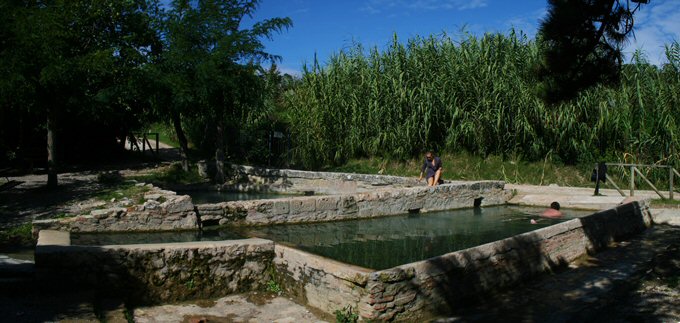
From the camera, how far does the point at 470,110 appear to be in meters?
16.2

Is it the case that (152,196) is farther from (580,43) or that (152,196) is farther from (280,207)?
(580,43)

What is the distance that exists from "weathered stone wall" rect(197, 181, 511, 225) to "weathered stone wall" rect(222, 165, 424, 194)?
1493mm

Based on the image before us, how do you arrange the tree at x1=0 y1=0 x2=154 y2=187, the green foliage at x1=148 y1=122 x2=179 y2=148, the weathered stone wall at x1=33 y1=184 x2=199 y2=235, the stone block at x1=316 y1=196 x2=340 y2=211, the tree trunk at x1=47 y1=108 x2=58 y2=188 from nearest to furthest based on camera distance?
the weathered stone wall at x1=33 y1=184 x2=199 y2=235 → the tree at x1=0 y1=0 x2=154 y2=187 → the stone block at x1=316 y1=196 x2=340 y2=211 → the tree trunk at x1=47 y1=108 x2=58 y2=188 → the green foliage at x1=148 y1=122 x2=179 y2=148

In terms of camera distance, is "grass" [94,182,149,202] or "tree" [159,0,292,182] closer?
"grass" [94,182,149,202]

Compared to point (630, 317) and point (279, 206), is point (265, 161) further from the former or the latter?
point (630, 317)

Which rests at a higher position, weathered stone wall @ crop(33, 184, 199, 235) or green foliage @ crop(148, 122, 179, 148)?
green foliage @ crop(148, 122, 179, 148)

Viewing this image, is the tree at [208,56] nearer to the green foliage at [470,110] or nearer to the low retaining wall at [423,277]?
the green foliage at [470,110]

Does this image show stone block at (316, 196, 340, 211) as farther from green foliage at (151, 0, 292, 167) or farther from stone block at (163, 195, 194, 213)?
green foliage at (151, 0, 292, 167)

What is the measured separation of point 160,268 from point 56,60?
5674 millimetres

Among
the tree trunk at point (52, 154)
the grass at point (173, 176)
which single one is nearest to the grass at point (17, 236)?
the tree trunk at point (52, 154)

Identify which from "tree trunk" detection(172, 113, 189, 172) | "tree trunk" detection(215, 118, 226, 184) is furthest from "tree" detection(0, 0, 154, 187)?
"tree trunk" detection(215, 118, 226, 184)

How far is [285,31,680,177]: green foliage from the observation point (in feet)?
46.8

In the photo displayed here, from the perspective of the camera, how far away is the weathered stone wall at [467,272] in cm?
464

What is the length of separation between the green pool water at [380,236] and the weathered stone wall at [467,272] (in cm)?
133
